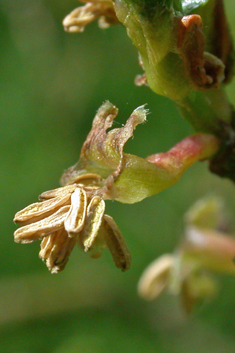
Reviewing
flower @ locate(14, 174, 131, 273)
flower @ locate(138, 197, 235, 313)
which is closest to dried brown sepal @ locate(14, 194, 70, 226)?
flower @ locate(14, 174, 131, 273)

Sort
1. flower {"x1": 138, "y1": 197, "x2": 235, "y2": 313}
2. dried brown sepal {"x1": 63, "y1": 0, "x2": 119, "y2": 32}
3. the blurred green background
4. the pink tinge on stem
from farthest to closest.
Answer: the blurred green background, flower {"x1": 138, "y1": 197, "x2": 235, "y2": 313}, dried brown sepal {"x1": 63, "y1": 0, "x2": 119, "y2": 32}, the pink tinge on stem

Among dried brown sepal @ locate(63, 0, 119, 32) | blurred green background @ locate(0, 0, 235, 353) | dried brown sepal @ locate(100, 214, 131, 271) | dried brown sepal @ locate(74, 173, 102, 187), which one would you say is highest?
dried brown sepal @ locate(63, 0, 119, 32)

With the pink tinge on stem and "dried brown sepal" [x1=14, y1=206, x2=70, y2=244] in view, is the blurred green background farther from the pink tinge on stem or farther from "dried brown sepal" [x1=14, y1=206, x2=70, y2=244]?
"dried brown sepal" [x1=14, y1=206, x2=70, y2=244]

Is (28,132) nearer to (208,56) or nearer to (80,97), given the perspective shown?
(80,97)

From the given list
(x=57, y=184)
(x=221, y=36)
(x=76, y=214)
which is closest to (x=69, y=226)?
(x=76, y=214)

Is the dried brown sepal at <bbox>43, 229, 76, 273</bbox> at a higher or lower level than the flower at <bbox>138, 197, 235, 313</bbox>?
higher

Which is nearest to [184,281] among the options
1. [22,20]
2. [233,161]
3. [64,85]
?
[233,161]

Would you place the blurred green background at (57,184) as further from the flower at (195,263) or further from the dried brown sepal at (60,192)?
the dried brown sepal at (60,192)

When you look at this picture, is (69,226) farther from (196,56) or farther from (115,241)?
(196,56)
